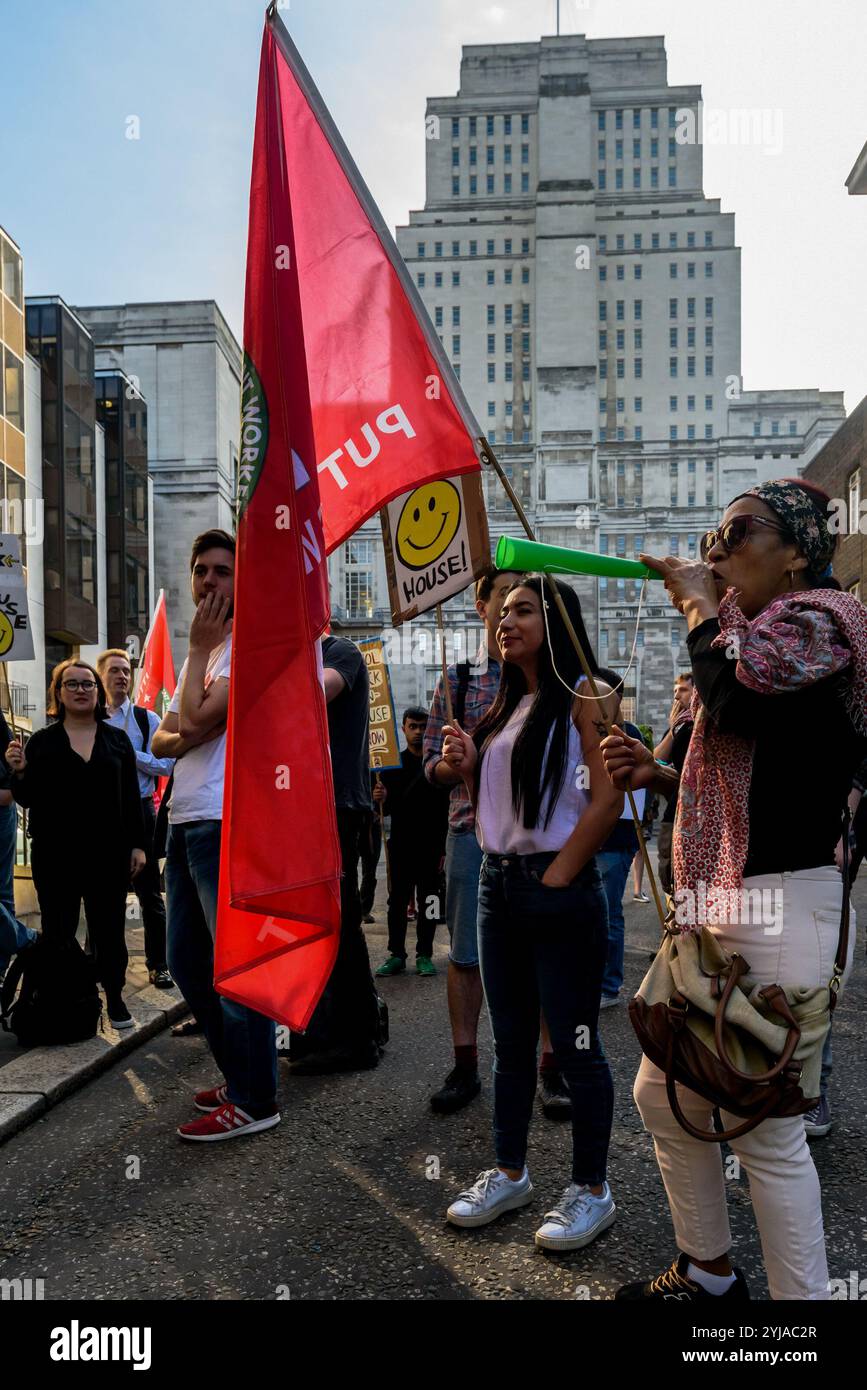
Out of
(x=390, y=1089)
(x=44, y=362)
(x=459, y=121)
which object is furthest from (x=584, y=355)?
(x=390, y=1089)

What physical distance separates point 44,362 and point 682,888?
32498mm

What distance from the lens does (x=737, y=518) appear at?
2.72 meters

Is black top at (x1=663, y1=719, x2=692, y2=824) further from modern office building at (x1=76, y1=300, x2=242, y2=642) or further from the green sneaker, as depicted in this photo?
modern office building at (x1=76, y1=300, x2=242, y2=642)

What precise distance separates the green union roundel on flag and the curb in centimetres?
254

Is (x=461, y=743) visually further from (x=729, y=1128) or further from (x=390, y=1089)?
(x=390, y=1089)

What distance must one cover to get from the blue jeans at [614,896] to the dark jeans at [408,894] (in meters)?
1.87

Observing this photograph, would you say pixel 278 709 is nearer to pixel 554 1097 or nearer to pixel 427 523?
pixel 427 523

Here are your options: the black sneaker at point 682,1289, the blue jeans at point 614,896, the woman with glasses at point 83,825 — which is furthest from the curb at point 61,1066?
the black sneaker at point 682,1289

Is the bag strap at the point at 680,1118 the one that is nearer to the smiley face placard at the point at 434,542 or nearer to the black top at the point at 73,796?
the smiley face placard at the point at 434,542

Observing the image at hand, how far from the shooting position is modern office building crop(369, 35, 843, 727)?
91250 millimetres

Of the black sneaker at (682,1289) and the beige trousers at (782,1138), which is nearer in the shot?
the beige trousers at (782,1138)

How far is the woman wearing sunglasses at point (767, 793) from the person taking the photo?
248 centimetres

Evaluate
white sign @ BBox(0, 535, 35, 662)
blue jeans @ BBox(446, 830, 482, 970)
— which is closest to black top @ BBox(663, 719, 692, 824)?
blue jeans @ BBox(446, 830, 482, 970)

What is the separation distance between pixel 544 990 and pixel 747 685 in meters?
1.36
